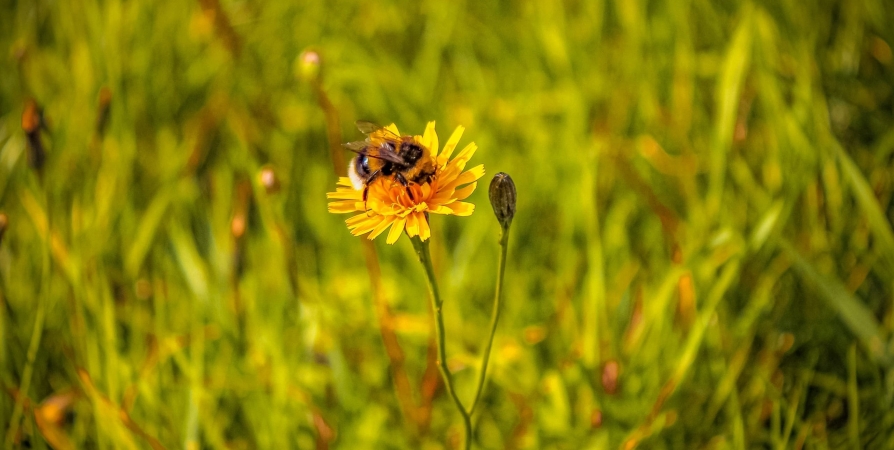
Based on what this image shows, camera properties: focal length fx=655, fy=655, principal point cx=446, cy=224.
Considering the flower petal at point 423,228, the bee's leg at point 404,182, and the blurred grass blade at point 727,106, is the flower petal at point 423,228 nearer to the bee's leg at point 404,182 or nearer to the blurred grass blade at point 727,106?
the bee's leg at point 404,182

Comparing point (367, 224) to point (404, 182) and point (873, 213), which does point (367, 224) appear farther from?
point (873, 213)

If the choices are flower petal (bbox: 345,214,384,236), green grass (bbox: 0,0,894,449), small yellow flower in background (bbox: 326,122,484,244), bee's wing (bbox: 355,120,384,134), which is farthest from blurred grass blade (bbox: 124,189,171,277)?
flower petal (bbox: 345,214,384,236)

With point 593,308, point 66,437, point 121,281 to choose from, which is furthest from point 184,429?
point 593,308

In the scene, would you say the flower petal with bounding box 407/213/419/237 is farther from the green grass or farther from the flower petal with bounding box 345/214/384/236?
the green grass

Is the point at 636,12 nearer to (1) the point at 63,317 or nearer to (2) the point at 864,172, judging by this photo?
(2) the point at 864,172

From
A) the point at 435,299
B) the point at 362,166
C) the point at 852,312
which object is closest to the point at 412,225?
the point at 435,299
